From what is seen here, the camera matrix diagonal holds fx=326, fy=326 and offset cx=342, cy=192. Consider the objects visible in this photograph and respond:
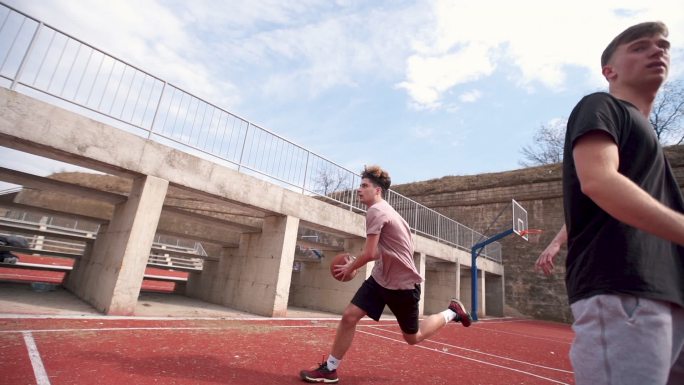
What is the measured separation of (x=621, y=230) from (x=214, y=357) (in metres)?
3.98

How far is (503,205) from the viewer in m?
22.5

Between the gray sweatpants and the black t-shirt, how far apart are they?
0.14 feet

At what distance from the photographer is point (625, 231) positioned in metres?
1.18

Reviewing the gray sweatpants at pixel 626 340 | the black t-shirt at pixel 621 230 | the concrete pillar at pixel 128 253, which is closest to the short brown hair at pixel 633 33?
the black t-shirt at pixel 621 230

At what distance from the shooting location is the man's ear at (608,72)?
1445 millimetres

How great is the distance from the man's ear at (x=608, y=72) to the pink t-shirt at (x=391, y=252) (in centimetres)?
218

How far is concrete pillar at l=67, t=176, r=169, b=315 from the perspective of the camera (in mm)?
5805

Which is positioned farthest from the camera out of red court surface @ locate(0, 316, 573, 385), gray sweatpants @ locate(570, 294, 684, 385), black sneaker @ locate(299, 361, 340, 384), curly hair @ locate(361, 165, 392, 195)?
curly hair @ locate(361, 165, 392, 195)

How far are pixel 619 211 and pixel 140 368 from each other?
Result: 384 centimetres

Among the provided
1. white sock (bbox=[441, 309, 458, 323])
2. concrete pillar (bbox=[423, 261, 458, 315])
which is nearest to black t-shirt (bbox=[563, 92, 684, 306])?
white sock (bbox=[441, 309, 458, 323])

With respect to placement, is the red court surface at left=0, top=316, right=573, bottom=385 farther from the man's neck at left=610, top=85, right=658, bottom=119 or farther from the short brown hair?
the short brown hair

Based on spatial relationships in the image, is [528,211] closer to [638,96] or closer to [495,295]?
[495,295]

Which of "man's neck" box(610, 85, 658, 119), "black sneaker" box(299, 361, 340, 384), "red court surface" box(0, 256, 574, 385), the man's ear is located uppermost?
the man's ear

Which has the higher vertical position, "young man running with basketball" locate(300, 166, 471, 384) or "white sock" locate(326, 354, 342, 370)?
"young man running with basketball" locate(300, 166, 471, 384)
